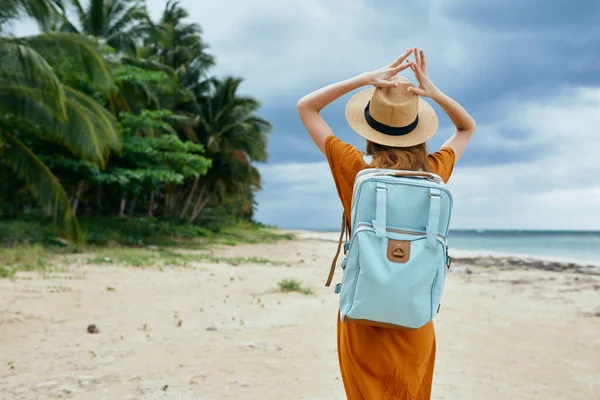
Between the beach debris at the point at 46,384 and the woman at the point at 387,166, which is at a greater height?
the woman at the point at 387,166

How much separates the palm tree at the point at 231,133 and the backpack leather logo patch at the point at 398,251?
67.1ft

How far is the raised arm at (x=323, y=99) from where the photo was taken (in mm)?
1872

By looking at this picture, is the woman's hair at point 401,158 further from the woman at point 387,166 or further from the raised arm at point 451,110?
the raised arm at point 451,110

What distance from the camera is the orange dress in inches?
69.3

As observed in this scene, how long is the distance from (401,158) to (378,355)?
0.66m

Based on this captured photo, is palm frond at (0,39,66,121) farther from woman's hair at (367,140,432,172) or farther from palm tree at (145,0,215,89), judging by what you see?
palm tree at (145,0,215,89)

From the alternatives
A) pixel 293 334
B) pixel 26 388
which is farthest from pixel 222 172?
pixel 26 388

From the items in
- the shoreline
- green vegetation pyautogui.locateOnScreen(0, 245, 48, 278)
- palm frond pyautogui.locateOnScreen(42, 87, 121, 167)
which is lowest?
green vegetation pyautogui.locateOnScreen(0, 245, 48, 278)

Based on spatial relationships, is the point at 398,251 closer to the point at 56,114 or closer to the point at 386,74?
the point at 386,74

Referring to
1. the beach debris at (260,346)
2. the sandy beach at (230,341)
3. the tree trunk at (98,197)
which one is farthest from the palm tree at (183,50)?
the beach debris at (260,346)

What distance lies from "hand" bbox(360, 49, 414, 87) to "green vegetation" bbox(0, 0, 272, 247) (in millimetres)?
7151

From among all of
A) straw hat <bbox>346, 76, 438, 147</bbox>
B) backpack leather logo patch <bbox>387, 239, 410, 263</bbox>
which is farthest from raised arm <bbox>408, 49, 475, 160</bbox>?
backpack leather logo patch <bbox>387, 239, 410, 263</bbox>

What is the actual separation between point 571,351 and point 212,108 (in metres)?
20.1

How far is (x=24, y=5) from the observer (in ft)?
29.8
